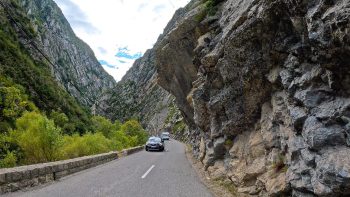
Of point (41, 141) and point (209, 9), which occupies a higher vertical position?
point (209, 9)

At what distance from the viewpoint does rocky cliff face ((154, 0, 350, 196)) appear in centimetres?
570

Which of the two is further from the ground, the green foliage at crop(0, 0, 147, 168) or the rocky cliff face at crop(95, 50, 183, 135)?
the rocky cliff face at crop(95, 50, 183, 135)

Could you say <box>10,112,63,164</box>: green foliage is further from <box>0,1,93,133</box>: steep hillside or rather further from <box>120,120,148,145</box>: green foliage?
<box>120,120,148,145</box>: green foliage

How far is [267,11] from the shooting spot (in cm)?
896

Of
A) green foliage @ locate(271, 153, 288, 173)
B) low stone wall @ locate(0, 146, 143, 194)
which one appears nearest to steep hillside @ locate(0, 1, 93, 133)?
low stone wall @ locate(0, 146, 143, 194)

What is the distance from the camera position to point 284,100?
8547mm

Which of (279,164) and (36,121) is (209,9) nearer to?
(36,121)

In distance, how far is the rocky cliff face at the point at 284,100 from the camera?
18.7 feet

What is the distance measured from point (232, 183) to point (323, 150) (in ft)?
19.7

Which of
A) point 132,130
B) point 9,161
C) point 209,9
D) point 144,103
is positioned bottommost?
point 9,161

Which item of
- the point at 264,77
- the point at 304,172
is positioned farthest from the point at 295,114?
the point at 264,77

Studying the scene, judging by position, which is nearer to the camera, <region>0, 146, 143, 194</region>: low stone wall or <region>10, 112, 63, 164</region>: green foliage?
<region>0, 146, 143, 194</region>: low stone wall

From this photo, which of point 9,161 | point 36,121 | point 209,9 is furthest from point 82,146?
point 209,9

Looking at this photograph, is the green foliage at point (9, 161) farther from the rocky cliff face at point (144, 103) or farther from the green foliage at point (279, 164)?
the rocky cliff face at point (144, 103)
